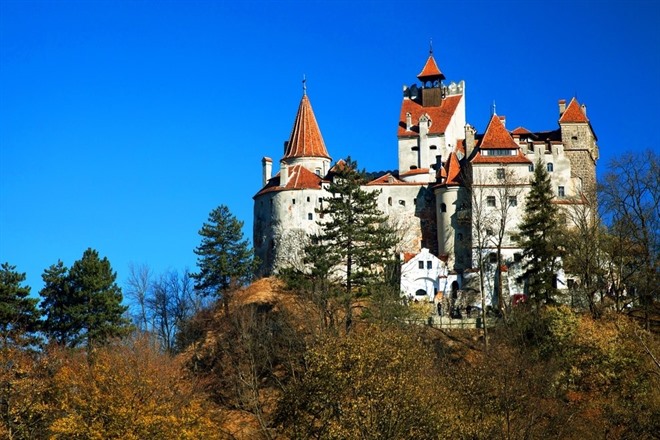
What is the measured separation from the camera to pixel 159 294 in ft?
290

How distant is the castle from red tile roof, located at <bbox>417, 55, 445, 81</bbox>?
3.27ft

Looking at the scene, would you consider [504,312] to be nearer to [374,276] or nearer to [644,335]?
[374,276]

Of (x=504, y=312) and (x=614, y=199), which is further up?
(x=614, y=199)

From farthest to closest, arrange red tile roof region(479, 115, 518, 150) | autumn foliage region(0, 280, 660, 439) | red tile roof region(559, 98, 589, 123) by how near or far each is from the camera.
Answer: red tile roof region(559, 98, 589, 123) → red tile roof region(479, 115, 518, 150) → autumn foliage region(0, 280, 660, 439)

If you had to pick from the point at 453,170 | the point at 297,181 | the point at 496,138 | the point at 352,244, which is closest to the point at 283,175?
the point at 297,181

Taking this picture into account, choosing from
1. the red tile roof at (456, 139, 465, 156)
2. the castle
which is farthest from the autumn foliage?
the red tile roof at (456, 139, 465, 156)

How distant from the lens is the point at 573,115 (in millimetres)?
89750

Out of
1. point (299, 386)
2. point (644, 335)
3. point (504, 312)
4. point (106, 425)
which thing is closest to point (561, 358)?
point (644, 335)

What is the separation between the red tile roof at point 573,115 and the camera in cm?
8938

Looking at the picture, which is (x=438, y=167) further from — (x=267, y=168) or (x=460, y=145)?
(x=267, y=168)

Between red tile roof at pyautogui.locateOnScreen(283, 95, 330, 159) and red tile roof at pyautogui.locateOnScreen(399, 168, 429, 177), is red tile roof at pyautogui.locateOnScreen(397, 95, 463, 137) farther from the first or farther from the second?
red tile roof at pyautogui.locateOnScreen(283, 95, 330, 159)

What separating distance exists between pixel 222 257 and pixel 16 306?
678 inches

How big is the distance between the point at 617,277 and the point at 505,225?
41.7ft

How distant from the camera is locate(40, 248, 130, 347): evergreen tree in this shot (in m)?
69.3
